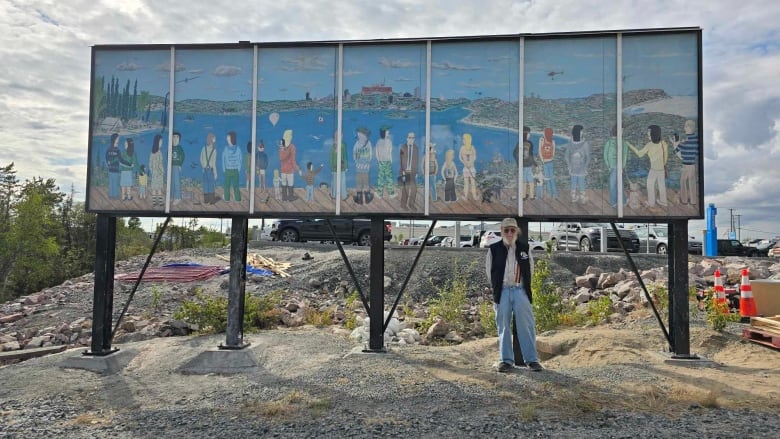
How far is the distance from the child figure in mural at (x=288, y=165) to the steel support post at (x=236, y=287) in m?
0.79

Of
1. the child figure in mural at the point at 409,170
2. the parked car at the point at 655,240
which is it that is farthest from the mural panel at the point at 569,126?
the parked car at the point at 655,240

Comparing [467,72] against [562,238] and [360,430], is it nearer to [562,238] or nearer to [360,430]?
[360,430]

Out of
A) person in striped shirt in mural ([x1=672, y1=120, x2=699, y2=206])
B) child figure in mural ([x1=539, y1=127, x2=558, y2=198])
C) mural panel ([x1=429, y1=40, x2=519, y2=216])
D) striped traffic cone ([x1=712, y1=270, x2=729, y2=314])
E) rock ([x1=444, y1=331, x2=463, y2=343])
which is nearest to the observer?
person in striped shirt in mural ([x1=672, y1=120, x2=699, y2=206])

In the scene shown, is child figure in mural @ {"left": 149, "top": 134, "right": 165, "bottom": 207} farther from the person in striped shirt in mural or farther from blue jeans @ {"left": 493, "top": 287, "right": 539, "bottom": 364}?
the person in striped shirt in mural

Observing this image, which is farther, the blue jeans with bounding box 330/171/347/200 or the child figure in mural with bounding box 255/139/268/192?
the child figure in mural with bounding box 255/139/268/192

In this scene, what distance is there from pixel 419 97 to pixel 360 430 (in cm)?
457

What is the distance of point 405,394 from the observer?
6.11 meters

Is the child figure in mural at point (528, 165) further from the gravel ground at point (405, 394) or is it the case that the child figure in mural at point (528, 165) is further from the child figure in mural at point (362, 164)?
the gravel ground at point (405, 394)

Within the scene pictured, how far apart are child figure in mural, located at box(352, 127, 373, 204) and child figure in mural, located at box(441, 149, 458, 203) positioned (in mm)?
1036

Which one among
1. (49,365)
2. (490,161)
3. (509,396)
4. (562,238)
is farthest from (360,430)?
(562,238)

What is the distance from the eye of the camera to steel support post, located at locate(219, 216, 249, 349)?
26.9 feet

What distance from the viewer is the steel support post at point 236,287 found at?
8203 millimetres

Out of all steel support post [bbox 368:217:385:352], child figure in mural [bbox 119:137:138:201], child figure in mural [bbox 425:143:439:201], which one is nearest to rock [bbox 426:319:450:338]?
steel support post [bbox 368:217:385:352]

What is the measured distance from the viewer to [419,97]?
7.81 m
